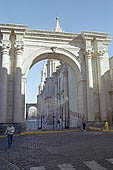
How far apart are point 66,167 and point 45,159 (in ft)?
3.80

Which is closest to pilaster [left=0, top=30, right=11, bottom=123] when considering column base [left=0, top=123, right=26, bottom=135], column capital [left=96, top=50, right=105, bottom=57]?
column base [left=0, top=123, right=26, bottom=135]

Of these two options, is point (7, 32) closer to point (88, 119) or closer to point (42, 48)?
point (42, 48)

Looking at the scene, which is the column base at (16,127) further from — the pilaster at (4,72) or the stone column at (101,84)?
the stone column at (101,84)

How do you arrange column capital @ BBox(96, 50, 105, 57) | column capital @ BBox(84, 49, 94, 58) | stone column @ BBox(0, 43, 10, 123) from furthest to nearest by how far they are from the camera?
column capital @ BBox(96, 50, 105, 57), column capital @ BBox(84, 49, 94, 58), stone column @ BBox(0, 43, 10, 123)

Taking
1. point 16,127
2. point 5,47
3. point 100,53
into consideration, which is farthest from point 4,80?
point 100,53

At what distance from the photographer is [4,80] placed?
1420 cm

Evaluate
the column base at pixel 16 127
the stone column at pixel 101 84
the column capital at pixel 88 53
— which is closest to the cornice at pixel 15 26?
the column capital at pixel 88 53

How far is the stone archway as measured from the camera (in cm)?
1438

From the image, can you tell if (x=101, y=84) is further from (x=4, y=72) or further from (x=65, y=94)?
(x=65, y=94)

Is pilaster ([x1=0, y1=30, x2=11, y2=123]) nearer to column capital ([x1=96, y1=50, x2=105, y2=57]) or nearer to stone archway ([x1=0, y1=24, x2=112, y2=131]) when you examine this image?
stone archway ([x1=0, y1=24, x2=112, y2=131])

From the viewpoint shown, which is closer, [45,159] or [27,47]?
[45,159]

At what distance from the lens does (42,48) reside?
16516 millimetres

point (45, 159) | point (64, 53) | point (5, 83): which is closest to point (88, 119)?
point (64, 53)

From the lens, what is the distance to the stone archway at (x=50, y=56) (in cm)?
1438
